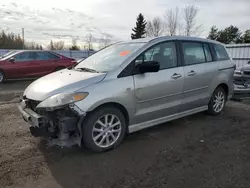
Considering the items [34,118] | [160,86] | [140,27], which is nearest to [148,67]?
[160,86]

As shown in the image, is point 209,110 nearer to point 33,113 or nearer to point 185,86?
point 185,86

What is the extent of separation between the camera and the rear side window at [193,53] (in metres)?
4.70

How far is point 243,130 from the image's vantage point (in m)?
4.70

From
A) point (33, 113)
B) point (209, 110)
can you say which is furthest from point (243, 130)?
point (33, 113)

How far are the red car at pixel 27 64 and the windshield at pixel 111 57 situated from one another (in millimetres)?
6822

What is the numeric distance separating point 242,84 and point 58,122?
20.3ft

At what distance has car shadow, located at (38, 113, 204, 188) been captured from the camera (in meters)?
2.95

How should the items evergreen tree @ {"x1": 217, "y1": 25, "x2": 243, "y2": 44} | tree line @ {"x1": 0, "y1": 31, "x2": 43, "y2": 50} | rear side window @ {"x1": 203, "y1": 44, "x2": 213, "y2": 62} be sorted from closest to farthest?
rear side window @ {"x1": 203, "y1": 44, "x2": 213, "y2": 62} → tree line @ {"x1": 0, "y1": 31, "x2": 43, "y2": 50} → evergreen tree @ {"x1": 217, "y1": 25, "x2": 243, "y2": 44}

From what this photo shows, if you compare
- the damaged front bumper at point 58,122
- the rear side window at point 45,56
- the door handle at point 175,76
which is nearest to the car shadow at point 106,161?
the damaged front bumper at point 58,122

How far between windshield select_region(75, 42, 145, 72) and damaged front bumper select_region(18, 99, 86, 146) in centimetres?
95

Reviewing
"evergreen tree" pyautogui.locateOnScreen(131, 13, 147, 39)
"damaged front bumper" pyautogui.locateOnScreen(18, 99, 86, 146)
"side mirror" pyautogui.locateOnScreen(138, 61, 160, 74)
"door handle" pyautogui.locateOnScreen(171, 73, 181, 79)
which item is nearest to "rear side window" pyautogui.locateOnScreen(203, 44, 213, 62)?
"door handle" pyautogui.locateOnScreen(171, 73, 181, 79)

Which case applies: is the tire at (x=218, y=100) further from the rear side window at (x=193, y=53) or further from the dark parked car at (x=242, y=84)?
the dark parked car at (x=242, y=84)

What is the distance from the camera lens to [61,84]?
3521 mm

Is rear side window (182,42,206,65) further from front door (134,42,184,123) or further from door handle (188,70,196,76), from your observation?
front door (134,42,184,123)
